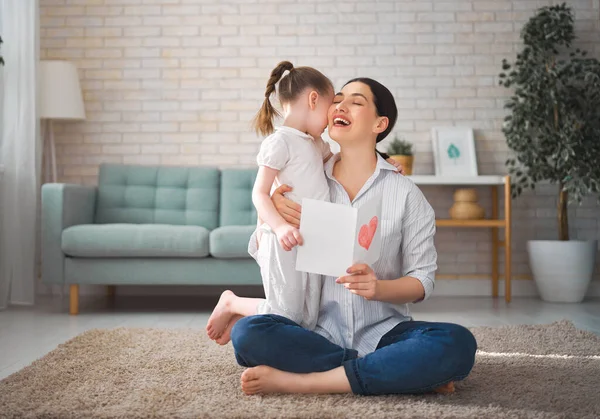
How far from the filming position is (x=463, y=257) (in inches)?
175

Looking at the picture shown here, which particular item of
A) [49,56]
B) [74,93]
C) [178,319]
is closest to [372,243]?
[178,319]

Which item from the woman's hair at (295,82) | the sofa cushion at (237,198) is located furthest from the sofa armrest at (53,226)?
the woman's hair at (295,82)

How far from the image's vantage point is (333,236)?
5.27 feet

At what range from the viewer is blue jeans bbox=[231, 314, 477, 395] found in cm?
162

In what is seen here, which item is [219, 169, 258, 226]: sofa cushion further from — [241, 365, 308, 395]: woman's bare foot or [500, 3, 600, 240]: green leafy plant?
[241, 365, 308, 395]: woman's bare foot

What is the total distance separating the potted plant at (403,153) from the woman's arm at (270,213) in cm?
245

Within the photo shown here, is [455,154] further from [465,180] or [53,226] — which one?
[53,226]

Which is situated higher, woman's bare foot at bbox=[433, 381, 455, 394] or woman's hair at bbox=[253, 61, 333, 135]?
woman's hair at bbox=[253, 61, 333, 135]

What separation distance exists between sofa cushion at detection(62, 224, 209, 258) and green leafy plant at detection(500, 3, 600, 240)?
2175 millimetres

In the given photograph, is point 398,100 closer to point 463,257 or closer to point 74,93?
point 463,257

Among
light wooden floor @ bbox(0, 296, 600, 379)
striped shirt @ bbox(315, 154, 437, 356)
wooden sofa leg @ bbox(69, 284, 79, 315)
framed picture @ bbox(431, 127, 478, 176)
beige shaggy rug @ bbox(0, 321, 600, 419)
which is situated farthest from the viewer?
framed picture @ bbox(431, 127, 478, 176)

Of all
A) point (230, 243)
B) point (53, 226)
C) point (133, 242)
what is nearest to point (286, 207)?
point (230, 243)

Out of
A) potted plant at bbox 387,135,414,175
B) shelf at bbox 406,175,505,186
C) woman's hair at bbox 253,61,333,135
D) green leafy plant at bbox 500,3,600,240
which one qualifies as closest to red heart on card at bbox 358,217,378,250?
woman's hair at bbox 253,61,333,135

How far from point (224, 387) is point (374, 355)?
1.51ft
